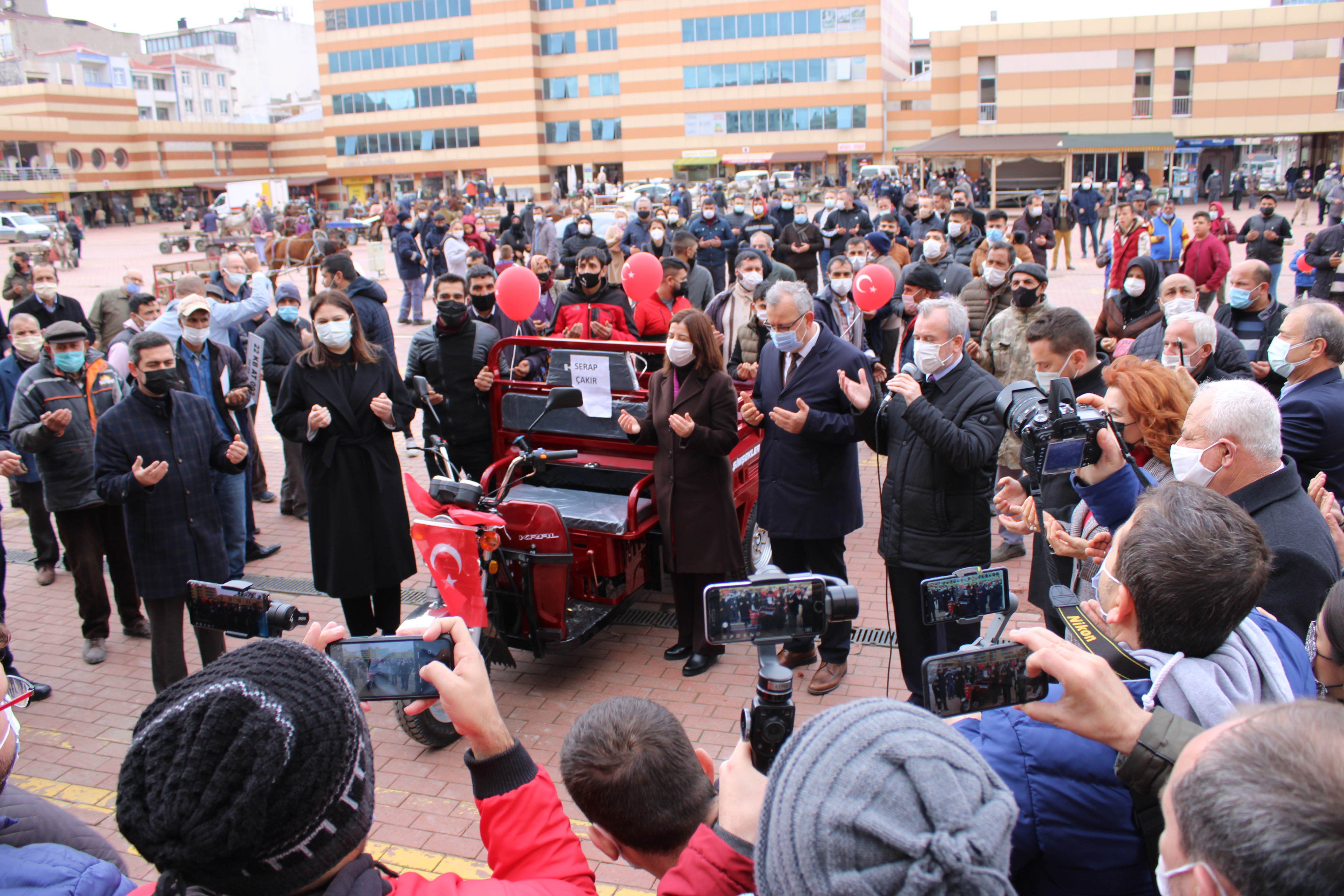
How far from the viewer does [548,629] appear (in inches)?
195

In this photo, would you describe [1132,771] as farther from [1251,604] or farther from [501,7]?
[501,7]

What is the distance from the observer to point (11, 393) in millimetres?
6770

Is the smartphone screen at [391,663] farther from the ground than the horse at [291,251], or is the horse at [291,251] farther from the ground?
the horse at [291,251]

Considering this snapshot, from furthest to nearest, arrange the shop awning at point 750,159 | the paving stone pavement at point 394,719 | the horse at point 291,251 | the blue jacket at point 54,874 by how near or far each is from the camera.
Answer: the shop awning at point 750,159
the horse at point 291,251
the paving stone pavement at point 394,719
the blue jacket at point 54,874

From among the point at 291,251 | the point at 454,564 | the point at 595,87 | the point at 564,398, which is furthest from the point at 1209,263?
the point at 595,87

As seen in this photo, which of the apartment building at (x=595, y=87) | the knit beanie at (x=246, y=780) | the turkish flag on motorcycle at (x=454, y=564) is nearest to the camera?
the knit beanie at (x=246, y=780)

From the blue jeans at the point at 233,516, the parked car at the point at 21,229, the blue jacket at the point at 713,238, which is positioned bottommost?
the blue jeans at the point at 233,516

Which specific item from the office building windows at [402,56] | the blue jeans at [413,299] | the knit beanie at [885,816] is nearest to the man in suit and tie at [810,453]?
the knit beanie at [885,816]

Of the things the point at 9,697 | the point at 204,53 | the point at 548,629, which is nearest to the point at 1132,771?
the point at 9,697

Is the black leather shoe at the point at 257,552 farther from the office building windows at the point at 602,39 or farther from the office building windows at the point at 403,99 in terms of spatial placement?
the office building windows at the point at 403,99

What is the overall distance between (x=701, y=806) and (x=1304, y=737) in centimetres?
124

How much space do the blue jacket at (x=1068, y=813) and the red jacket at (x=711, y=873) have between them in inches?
20.8

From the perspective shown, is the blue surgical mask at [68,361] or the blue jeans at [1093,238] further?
the blue jeans at [1093,238]

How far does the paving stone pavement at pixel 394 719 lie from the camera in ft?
13.2
